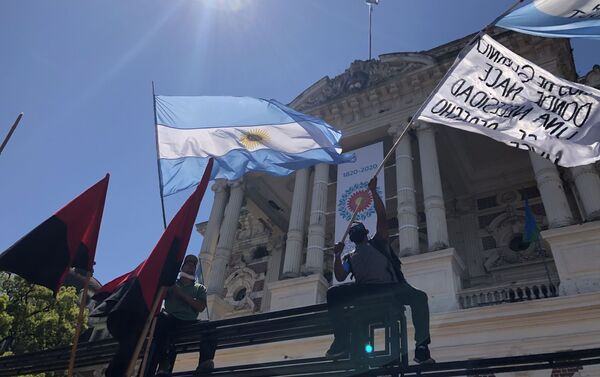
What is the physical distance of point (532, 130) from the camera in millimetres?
6652

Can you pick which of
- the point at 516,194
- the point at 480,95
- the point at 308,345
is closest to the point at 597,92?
the point at 480,95

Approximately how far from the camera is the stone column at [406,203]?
1470 cm

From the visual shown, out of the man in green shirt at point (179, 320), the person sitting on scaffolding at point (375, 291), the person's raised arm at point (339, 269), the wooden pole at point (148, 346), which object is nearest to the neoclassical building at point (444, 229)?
the person's raised arm at point (339, 269)

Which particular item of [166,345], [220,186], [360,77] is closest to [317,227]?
[220,186]

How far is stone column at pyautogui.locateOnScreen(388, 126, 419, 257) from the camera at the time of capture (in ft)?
48.2

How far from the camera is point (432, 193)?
615 inches

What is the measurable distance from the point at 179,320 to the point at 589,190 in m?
12.4

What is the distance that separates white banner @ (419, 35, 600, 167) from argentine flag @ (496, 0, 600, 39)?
485mm

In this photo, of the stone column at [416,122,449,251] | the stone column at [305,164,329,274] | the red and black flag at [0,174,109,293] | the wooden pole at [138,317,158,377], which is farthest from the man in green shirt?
the stone column at [305,164,329,274]

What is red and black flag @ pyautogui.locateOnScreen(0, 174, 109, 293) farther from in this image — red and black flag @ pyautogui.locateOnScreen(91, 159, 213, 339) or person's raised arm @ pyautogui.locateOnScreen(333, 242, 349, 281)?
person's raised arm @ pyautogui.locateOnScreen(333, 242, 349, 281)

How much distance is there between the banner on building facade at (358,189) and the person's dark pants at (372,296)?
9.31 meters

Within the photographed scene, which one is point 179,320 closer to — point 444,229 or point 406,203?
point 444,229

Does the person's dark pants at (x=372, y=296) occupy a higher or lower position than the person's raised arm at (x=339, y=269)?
lower

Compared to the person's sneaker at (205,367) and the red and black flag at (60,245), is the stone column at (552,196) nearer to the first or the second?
the person's sneaker at (205,367)
